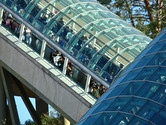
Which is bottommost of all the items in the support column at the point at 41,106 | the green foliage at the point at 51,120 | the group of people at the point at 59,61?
the support column at the point at 41,106

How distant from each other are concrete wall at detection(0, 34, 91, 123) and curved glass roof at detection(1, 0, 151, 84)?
1268 mm

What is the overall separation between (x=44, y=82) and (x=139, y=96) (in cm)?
823

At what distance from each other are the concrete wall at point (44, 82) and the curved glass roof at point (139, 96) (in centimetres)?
535

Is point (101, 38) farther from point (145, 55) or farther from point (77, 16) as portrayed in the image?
point (145, 55)

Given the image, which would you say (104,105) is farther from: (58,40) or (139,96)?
(58,40)

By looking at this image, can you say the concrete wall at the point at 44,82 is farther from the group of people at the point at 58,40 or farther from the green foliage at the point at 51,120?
the green foliage at the point at 51,120

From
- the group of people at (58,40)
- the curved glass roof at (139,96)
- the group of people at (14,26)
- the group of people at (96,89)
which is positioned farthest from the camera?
the group of people at (14,26)

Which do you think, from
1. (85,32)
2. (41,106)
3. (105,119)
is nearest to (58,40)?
(85,32)

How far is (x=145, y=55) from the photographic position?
15.0m

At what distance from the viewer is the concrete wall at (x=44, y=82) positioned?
66.7 ft

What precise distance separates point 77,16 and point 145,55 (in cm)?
783

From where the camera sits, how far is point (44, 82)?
2084 cm

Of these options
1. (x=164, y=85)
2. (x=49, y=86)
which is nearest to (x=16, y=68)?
(x=49, y=86)

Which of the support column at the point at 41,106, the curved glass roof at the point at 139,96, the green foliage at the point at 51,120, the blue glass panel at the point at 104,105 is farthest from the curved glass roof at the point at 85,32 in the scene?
the support column at the point at 41,106
